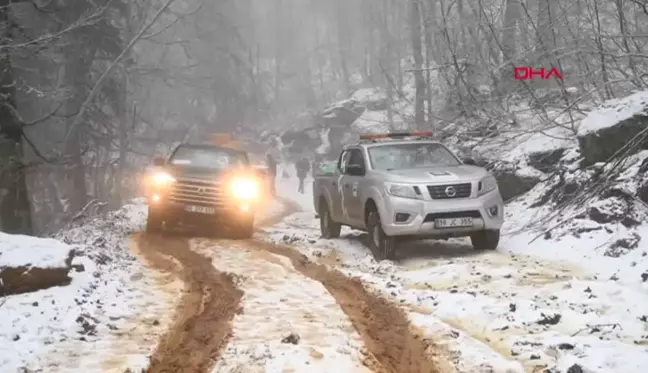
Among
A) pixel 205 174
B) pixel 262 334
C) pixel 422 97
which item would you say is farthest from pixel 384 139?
pixel 422 97

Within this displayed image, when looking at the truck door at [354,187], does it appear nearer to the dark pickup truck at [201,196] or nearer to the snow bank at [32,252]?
the dark pickup truck at [201,196]

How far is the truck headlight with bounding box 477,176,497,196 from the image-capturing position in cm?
1021

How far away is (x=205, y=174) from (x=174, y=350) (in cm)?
853

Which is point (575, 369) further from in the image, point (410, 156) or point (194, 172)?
point (194, 172)

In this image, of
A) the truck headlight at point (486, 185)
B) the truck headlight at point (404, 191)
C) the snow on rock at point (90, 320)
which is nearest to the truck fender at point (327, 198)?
the truck headlight at point (404, 191)

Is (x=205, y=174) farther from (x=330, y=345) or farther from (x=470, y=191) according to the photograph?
(x=330, y=345)

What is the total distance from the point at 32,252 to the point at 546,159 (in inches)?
396

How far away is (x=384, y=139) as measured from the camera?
1240 cm

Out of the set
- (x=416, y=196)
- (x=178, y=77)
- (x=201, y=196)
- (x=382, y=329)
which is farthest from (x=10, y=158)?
Result: (x=178, y=77)

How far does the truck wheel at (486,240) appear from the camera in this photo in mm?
10547

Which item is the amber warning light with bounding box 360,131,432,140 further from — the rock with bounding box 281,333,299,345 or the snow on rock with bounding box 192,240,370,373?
the rock with bounding box 281,333,299,345

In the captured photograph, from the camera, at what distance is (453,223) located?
32.7 feet

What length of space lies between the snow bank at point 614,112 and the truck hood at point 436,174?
2.26 meters

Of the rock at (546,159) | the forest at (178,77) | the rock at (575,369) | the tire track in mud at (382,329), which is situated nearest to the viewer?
the rock at (575,369)
